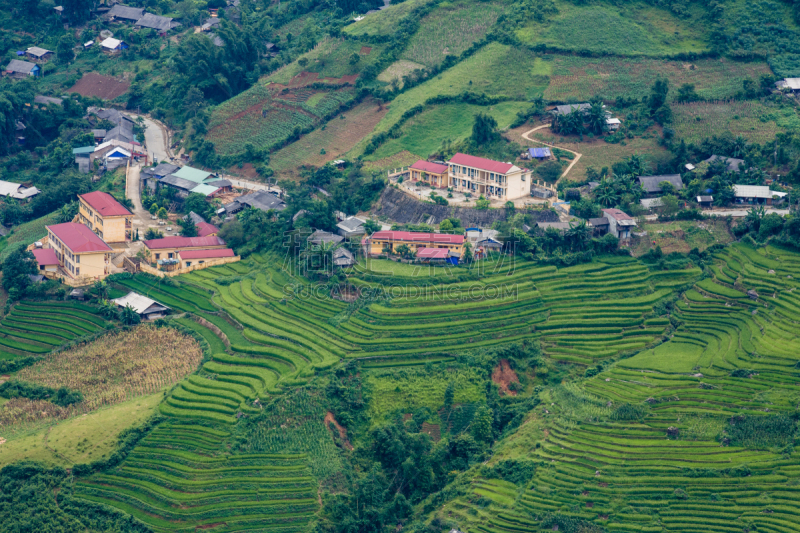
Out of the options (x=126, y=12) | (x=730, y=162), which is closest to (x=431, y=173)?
(x=730, y=162)

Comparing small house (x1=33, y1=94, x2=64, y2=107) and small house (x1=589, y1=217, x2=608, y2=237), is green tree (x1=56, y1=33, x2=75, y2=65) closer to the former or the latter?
small house (x1=33, y1=94, x2=64, y2=107)

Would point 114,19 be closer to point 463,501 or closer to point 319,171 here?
point 319,171

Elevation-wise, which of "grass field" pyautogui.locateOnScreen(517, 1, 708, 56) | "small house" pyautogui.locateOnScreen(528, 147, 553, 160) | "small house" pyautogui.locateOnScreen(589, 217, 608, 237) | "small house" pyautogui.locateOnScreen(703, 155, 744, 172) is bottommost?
"small house" pyautogui.locateOnScreen(589, 217, 608, 237)

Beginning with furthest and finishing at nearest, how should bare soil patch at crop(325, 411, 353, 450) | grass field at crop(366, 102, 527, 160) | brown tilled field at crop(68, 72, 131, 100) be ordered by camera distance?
brown tilled field at crop(68, 72, 131, 100)
grass field at crop(366, 102, 527, 160)
bare soil patch at crop(325, 411, 353, 450)

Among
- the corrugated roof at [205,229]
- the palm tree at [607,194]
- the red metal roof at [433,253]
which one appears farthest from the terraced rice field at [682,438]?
the corrugated roof at [205,229]

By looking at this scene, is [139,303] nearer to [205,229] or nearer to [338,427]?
[205,229]

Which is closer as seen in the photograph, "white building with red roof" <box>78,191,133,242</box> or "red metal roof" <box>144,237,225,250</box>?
"red metal roof" <box>144,237,225,250</box>

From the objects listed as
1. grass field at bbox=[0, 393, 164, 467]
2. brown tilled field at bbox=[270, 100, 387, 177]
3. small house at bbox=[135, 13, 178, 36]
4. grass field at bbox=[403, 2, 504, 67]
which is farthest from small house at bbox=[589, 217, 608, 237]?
small house at bbox=[135, 13, 178, 36]
